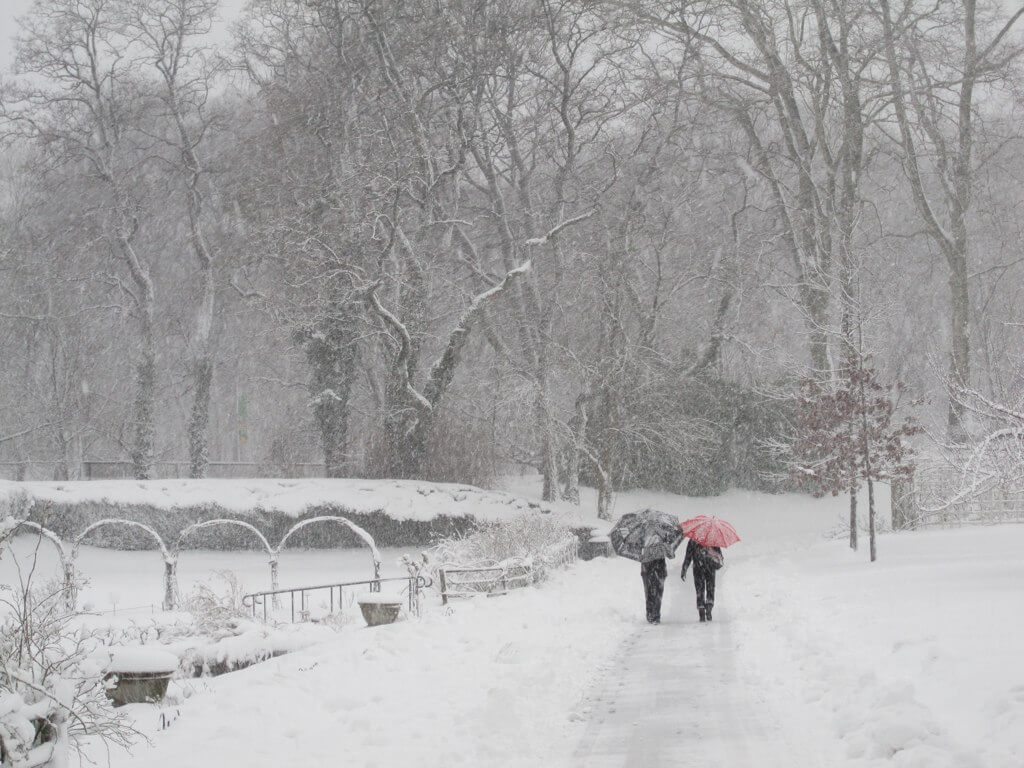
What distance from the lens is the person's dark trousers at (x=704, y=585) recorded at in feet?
47.6

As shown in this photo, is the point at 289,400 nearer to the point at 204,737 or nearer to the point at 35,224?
the point at 35,224

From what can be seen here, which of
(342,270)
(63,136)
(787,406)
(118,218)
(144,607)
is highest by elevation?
(63,136)

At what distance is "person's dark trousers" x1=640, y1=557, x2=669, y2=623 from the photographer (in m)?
14.6

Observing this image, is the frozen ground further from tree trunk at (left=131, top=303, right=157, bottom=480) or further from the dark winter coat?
tree trunk at (left=131, top=303, right=157, bottom=480)

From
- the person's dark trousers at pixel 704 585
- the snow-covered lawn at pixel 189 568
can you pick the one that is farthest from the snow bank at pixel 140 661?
the snow-covered lawn at pixel 189 568

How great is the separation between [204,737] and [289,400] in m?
36.5

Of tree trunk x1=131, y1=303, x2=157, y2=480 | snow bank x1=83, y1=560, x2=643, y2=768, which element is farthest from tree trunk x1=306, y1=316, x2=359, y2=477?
snow bank x1=83, y1=560, x2=643, y2=768

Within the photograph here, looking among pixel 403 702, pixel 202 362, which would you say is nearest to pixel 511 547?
pixel 403 702

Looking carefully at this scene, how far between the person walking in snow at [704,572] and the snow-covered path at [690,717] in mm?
2167

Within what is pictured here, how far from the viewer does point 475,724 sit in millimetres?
7918

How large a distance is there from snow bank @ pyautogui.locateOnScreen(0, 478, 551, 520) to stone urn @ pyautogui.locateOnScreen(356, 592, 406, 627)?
12219 millimetres

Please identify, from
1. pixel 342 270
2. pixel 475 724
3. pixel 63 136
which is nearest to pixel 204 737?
pixel 475 724

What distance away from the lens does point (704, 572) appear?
14.5 m

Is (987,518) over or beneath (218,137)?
beneath
